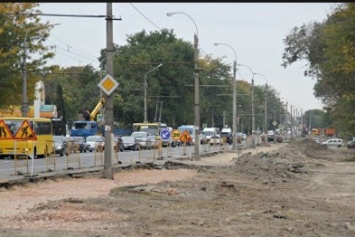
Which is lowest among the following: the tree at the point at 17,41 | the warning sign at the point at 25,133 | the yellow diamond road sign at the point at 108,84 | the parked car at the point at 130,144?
the parked car at the point at 130,144

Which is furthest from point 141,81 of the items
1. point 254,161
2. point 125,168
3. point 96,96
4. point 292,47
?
point 125,168

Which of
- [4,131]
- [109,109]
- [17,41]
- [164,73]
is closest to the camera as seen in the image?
[4,131]

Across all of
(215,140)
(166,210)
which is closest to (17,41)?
(166,210)

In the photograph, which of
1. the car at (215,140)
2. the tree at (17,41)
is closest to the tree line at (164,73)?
the tree at (17,41)

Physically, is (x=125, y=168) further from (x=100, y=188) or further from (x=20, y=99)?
(x=20, y=99)

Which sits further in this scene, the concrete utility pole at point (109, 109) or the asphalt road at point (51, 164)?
the asphalt road at point (51, 164)

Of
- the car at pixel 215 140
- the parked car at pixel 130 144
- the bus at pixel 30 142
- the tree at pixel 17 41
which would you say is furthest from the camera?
the car at pixel 215 140

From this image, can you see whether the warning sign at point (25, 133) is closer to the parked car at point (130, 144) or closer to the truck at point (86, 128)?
the parked car at point (130, 144)

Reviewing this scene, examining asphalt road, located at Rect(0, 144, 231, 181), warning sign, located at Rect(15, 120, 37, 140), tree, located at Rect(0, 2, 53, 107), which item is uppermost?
tree, located at Rect(0, 2, 53, 107)

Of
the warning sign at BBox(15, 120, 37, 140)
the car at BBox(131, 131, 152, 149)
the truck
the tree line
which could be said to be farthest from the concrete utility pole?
the truck

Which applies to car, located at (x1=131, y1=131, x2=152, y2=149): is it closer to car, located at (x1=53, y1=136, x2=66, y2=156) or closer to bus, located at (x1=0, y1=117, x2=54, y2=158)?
car, located at (x1=53, y1=136, x2=66, y2=156)

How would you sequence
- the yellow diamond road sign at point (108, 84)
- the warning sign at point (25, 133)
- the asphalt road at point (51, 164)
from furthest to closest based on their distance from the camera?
the asphalt road at point (51, 164), the yellow diamond road sign at point (108, 84), the warning sign at point (25, 133)

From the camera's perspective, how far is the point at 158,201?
64.4 ft

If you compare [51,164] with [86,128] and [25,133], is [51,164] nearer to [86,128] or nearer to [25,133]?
[25,133]
